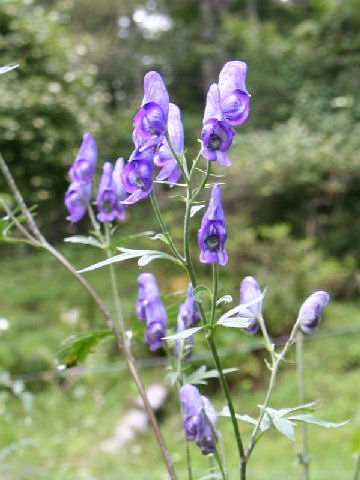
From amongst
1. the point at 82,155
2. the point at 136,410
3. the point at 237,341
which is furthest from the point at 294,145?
the point at 82,155

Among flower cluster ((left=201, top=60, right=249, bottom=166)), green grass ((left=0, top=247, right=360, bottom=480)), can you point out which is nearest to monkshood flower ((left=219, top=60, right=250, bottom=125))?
flower cluster ((left=201, top=60, right=249, bottom=166))

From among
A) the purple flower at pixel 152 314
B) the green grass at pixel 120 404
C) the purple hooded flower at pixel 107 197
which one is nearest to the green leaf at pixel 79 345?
the purple flower at pixel 152 314

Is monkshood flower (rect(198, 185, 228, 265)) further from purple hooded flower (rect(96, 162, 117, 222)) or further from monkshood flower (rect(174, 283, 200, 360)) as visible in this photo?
purple hooded flower (rect(96, 162, 117, 222))

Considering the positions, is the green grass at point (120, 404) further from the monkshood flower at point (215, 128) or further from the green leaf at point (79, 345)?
the monkshood flower at point (215, 128)

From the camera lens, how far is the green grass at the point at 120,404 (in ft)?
9.50

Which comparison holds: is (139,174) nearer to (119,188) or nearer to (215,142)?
(215,142)

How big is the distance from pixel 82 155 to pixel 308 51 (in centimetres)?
696

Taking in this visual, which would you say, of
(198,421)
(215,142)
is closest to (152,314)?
(198,421)

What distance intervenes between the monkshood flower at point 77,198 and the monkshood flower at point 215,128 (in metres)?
0.35

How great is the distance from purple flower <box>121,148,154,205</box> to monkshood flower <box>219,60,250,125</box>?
3.4 inches

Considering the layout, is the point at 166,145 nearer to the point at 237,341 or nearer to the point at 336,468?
the point at 336,468

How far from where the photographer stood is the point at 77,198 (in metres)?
0.89

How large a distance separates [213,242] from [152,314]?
208 millimetres

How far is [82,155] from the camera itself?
34.0 inches
